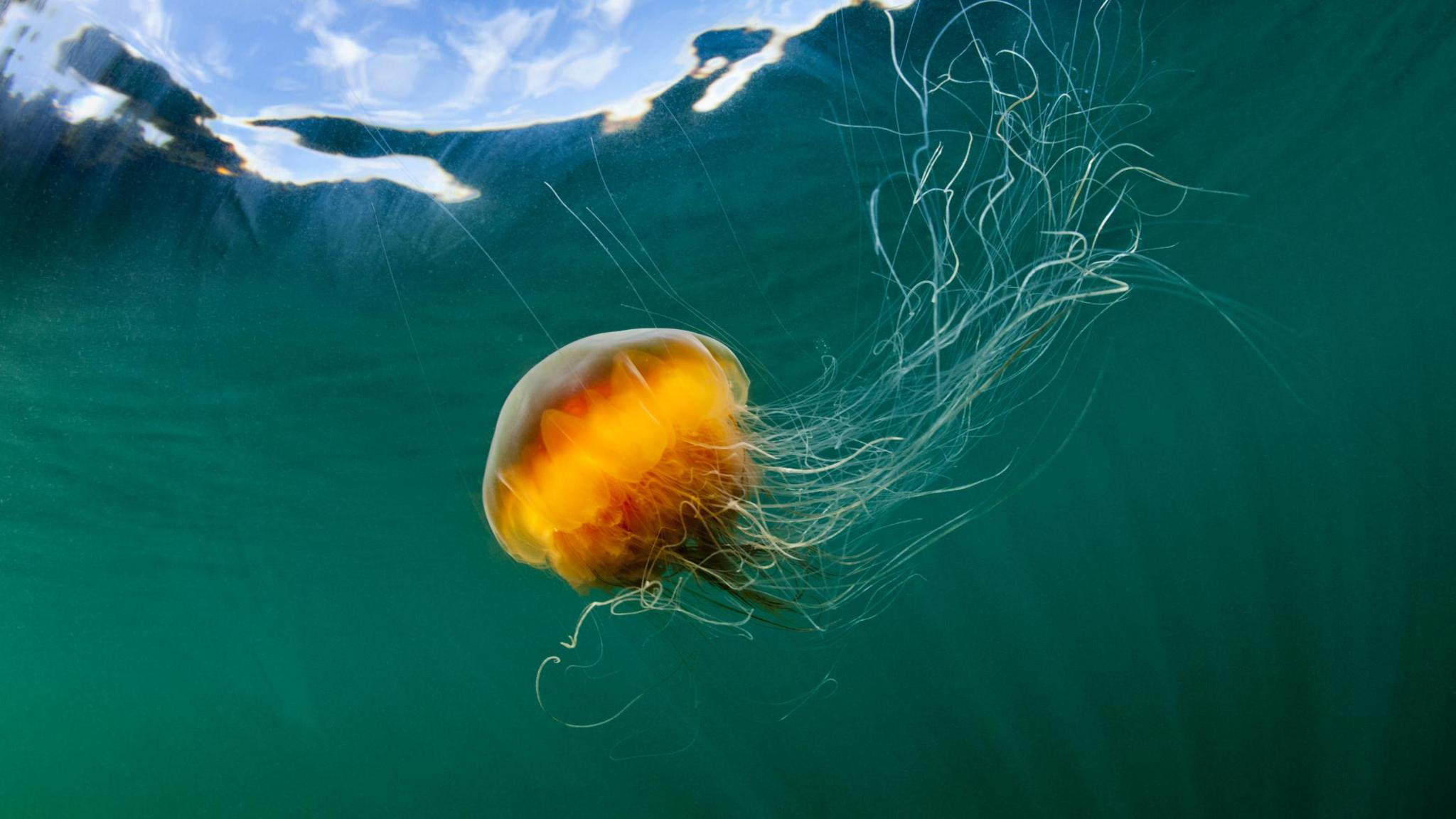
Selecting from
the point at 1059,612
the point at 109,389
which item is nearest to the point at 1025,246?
the point at 109,389

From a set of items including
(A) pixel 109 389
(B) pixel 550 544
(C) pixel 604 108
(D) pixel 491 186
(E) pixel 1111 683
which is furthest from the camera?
(E) pixel 1111 683

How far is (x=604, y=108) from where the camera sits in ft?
15.5

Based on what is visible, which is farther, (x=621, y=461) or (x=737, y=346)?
(x=737, y=346)

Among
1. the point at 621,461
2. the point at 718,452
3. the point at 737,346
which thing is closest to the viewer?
the point at 621,461

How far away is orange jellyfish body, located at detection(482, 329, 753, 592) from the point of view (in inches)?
94.2

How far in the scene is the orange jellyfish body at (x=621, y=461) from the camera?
239 centimetres

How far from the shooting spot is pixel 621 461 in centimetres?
242

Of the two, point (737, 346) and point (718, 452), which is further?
point (737, 346)

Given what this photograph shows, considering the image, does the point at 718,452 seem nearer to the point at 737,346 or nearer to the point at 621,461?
the point at 621,461

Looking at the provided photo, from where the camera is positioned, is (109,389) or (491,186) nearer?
(491,186)

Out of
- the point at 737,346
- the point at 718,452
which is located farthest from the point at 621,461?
the point at 737,346

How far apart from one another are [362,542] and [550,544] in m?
15.2

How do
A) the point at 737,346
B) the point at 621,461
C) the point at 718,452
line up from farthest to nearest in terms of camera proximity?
the point at 737,346
the point at 718,452
the point at 621,461

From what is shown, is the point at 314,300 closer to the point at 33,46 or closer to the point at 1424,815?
the point at 33,46
